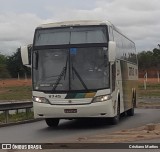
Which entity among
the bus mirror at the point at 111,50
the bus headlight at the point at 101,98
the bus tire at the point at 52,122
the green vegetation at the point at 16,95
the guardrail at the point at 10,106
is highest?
the bus mirror at the point at 111,50

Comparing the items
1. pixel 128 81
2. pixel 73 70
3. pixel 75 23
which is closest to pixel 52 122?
pixel 73 70

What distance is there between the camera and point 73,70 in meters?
17.4

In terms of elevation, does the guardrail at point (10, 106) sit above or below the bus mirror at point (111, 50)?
below

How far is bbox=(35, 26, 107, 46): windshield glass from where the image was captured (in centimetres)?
1770

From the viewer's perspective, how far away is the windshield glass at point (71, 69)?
56.7 feet

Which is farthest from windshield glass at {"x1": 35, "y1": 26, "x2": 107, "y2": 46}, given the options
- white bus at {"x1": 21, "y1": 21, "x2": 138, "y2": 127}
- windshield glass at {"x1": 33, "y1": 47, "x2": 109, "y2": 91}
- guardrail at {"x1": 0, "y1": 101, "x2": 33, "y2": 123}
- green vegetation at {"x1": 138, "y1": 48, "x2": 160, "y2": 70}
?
green vegetation at {"x1": 138, "y1": 48, "x2": 160, "y2": 70}

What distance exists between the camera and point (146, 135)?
14.4 metres

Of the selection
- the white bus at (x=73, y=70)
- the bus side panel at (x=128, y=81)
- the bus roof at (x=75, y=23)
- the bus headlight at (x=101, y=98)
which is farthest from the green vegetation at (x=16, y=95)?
the bus headlight at (x=101, y=98)

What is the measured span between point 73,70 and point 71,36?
1313 millimetres

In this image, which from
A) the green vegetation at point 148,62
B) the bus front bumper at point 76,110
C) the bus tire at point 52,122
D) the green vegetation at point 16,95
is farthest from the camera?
the green vegetation at point 148,62

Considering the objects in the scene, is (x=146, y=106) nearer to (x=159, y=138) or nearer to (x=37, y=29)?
(x=37, y=29)

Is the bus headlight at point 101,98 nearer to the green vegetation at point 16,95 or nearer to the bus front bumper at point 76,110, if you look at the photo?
the bus front bumper at point 76,110

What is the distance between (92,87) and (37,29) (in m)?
3.00

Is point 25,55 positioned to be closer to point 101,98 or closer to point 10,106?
point 101,98
